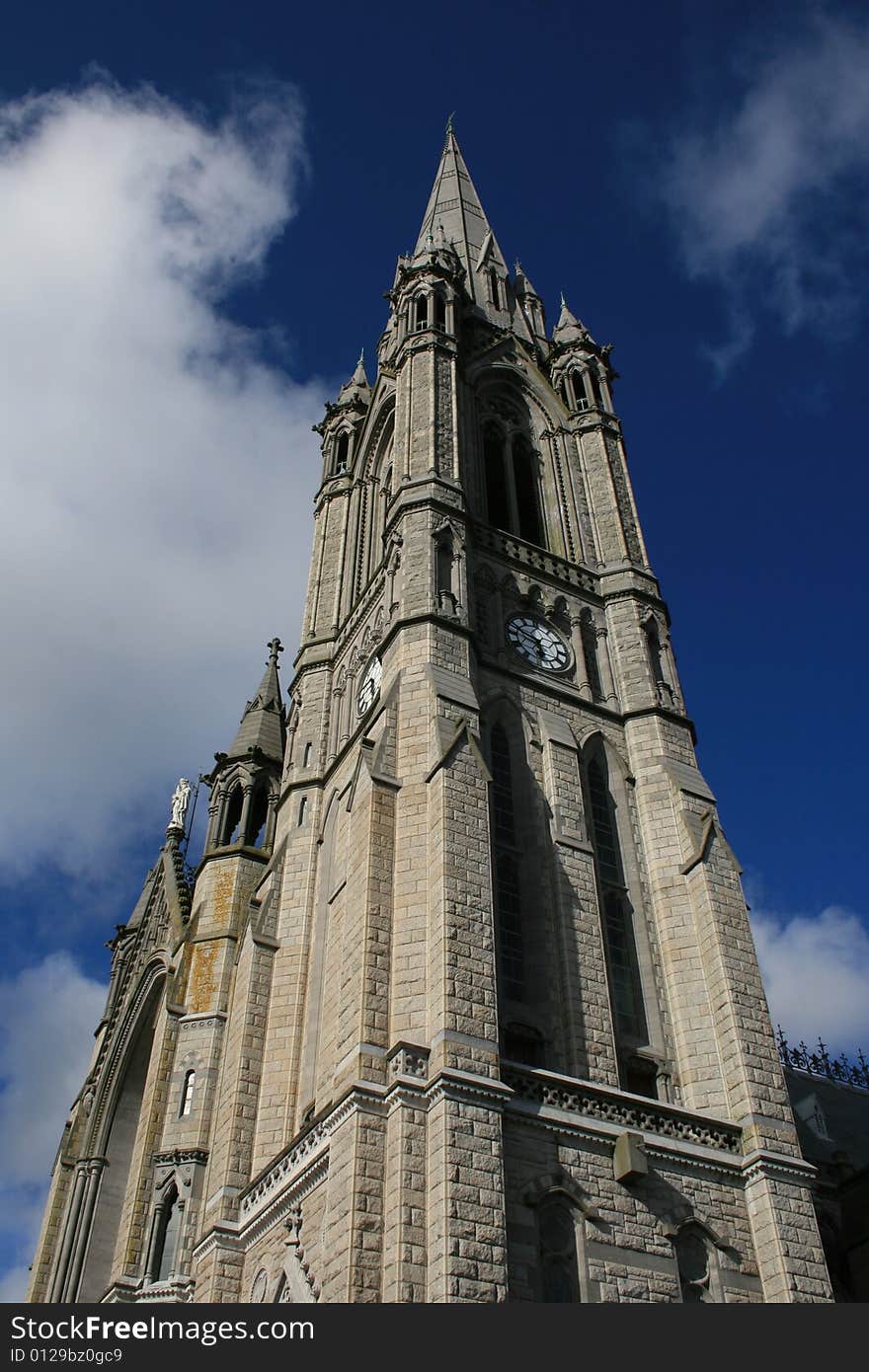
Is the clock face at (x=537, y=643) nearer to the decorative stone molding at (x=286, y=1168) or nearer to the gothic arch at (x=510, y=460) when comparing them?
the gothic arch at (x=510, y=460)

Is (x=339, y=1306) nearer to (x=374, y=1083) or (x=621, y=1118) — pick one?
(x=374, y=1083)

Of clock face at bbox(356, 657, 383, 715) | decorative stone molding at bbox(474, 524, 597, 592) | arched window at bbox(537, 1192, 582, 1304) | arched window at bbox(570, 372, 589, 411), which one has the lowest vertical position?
arched window at bbox(537, 1192, 582, 1304)

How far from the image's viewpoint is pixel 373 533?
32562 millimetres

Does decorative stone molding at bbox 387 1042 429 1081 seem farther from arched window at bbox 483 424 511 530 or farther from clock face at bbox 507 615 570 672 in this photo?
arched window at bbox 483 424 511 530

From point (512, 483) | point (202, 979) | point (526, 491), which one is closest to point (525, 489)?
point (526, 491)

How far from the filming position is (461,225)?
4638 cm

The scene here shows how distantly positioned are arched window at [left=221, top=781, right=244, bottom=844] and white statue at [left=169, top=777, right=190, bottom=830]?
629 centimetres

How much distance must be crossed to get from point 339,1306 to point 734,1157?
7830 millimetres

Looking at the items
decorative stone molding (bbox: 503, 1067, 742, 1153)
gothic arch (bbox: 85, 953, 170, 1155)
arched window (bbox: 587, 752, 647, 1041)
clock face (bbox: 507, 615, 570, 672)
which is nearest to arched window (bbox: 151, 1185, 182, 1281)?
gothic arch (bbox: 85, 953, 170, 1155)

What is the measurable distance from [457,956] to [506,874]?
379 cm

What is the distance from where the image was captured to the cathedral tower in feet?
53.7

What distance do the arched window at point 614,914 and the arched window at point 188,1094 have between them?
9172 mm

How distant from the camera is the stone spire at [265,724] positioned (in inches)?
1353

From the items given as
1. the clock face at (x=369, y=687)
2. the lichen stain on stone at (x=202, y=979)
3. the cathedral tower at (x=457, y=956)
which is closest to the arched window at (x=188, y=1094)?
the cathedral tower at (x=457, y=956)
